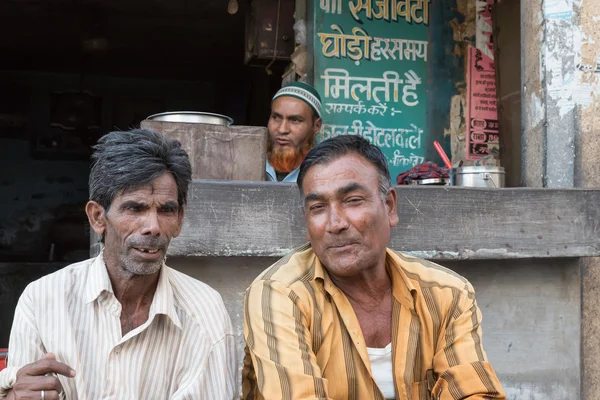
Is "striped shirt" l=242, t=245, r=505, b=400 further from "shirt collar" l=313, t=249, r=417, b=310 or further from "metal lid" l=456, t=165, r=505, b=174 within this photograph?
"metal lid" l=456, t=165, r=505, b=174

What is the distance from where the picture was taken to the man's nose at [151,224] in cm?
226

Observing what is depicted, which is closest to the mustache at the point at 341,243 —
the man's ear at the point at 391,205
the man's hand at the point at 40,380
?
the man's ear at the point at 391,205

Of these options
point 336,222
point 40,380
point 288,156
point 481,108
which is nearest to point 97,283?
point 40,380

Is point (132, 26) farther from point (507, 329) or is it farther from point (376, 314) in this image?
point (376, 314)

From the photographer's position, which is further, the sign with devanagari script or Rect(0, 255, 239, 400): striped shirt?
the sign with devanagari script

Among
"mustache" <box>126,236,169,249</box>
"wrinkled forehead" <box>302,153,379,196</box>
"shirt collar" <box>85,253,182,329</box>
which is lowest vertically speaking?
"shirt collar" <box>85,253,182,329</box>

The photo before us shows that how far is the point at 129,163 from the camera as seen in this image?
2262 mm

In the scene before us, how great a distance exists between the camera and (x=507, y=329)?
3.71 metres

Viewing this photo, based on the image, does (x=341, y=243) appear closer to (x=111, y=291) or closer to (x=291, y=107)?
(x=111, y=291)

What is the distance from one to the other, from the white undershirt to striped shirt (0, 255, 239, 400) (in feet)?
1.51

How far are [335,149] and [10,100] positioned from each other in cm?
846

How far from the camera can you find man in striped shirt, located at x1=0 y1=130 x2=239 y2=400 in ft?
7.10

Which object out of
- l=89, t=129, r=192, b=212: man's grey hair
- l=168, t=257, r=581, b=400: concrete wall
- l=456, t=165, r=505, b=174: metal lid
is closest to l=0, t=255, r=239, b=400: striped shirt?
l=89, t=129, r=192, b=212: man's grey hair

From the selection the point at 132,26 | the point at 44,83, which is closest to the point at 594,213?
the point at 132,26
